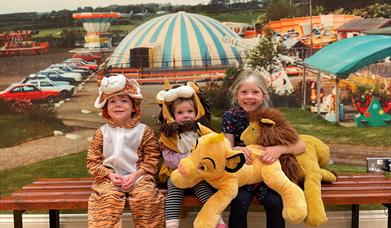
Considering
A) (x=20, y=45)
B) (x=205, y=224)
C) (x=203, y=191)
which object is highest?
(x=20, y=45)

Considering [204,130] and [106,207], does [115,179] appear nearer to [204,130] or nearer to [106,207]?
[106,207]

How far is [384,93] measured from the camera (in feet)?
11.6

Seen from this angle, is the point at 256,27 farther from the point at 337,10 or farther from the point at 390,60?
the point at 390,60

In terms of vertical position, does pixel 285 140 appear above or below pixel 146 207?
above

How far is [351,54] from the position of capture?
349 centimetres

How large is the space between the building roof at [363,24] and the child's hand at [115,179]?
1.88 m

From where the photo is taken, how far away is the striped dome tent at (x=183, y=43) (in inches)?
139

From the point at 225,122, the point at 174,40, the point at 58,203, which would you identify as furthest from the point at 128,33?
the point at 58,203

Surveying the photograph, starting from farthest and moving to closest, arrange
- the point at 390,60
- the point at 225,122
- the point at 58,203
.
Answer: the point at 390,60 → the point at 225,122 → the point at 58,203

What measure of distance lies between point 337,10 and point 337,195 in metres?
1.39

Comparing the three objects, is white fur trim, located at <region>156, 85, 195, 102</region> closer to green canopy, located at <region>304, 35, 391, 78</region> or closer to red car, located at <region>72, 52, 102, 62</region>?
red car, located at <region>72, 52, 102, 62</region>

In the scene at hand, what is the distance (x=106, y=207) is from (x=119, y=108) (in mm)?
568

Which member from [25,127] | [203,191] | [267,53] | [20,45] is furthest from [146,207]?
[20,45]

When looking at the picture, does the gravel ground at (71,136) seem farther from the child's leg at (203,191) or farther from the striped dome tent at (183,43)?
the child's leg at (203,191)
